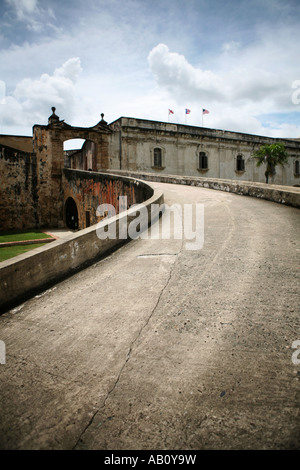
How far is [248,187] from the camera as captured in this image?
988 cm

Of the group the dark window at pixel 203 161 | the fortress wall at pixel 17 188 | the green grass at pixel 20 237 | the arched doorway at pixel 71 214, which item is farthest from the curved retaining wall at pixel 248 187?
the dark window at pixel 203 161

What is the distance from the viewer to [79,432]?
5.35 feet

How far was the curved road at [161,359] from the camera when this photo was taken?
1601 millimetres

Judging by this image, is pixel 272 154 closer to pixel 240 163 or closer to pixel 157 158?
pixel 240 163

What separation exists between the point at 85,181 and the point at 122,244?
35.6 ft

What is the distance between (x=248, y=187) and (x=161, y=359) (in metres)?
9.00

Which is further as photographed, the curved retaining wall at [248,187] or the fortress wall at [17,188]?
the fortress wall at [17,188]

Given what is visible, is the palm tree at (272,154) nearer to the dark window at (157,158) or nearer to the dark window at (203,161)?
the dark window at (203,161)

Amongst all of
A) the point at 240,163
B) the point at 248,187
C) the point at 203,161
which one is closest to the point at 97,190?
the point at 248,187

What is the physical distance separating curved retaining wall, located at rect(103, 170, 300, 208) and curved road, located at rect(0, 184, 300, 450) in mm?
4352

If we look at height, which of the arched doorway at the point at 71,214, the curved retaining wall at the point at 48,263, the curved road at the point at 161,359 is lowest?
the curved road at the point at 161,359

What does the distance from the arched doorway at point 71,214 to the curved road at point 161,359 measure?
626 inches

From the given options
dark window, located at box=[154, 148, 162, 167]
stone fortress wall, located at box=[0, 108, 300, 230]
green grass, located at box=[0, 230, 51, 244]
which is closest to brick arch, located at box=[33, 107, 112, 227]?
stone fortress wall, located at box=[0, 108, 300, 230]
